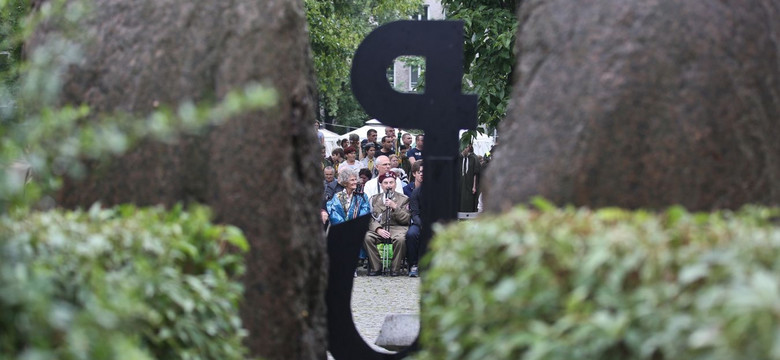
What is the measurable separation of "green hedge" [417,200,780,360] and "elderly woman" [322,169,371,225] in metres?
11.0

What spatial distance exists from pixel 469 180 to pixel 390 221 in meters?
2.33

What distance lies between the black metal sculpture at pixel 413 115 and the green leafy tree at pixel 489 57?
6.54m

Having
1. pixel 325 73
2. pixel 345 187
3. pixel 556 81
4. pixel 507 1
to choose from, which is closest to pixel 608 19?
pixel 556 81

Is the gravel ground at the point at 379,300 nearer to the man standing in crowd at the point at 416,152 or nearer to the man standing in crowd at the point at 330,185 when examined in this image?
the man standing in crowd at the point at 330,185

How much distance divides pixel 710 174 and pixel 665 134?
0.78ft

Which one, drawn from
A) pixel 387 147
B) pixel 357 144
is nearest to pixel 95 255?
pixel 387 147

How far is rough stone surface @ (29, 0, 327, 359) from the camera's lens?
4863mm

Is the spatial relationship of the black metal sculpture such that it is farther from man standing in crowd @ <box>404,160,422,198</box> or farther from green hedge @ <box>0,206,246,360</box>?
man standing in crowd @ <box>404,160,422,198</box>

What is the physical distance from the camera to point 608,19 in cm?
444

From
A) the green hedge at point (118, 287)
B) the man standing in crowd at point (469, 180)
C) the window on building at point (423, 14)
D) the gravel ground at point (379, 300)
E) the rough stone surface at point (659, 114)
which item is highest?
the window on building at point (423, 14)

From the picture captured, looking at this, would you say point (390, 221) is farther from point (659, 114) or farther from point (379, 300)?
point (659, 114)

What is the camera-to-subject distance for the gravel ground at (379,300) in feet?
36.1

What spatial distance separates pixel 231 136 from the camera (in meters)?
4.88

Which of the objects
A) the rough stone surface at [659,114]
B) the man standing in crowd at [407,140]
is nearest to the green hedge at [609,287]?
the rough stone surface at [659,114]
